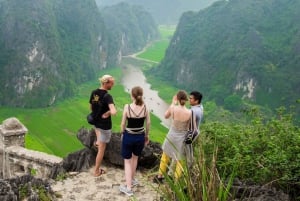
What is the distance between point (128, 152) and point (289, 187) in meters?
2.35

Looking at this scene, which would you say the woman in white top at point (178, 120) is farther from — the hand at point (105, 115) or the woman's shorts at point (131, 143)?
the hand at point (105, 115)

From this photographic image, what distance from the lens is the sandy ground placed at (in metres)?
6.81

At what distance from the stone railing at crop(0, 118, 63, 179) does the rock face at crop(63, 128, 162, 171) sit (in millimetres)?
1602

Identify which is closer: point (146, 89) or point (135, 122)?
point (135, 122)

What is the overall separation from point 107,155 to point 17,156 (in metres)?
3.16

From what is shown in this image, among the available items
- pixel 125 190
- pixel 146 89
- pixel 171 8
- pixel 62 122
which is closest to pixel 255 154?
pixel 125 190

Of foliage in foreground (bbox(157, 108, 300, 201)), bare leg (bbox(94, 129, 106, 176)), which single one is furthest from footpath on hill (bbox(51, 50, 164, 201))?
foliage in foreground (bbox(157, 108, 300, 201))

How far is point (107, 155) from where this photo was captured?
8078 mm

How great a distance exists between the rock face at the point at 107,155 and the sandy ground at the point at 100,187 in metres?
0.22

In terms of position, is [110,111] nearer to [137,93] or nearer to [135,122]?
[135,122]

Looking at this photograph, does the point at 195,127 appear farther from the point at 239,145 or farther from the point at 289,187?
the point at 289,187

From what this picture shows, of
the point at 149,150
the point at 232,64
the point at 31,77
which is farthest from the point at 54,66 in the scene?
the point at 149,150

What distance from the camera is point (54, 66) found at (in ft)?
226

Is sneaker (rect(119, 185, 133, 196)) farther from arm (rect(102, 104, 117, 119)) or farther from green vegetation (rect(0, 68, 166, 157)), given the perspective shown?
green vegetation (rect(0, 68, 166, 157))
